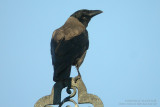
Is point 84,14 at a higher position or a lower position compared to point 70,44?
higher

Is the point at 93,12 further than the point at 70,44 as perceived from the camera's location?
Yes

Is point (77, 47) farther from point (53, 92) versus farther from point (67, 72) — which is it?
point (53, 92)

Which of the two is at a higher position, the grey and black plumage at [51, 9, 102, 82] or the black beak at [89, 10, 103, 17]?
the black beak at [89, 10, 103, 17]

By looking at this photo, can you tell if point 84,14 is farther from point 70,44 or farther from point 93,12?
point 70,44

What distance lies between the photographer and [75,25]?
5770mm

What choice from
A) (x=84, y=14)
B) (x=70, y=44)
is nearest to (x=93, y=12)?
(x=84, y=14)

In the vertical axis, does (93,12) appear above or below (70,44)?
above

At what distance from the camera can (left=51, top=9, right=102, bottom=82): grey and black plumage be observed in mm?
4418

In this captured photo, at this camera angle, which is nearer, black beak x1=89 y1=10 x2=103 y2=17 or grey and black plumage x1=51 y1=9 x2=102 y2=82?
grey and black plumage x1=51 y1=9 x2=102 y2=82

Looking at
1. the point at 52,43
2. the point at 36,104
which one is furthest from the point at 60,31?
the point at 36,104

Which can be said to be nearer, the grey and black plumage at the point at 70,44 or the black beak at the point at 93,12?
the grey and black plumage at the point at 70,44

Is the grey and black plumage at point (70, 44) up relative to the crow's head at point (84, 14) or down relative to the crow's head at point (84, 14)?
down

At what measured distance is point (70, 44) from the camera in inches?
191

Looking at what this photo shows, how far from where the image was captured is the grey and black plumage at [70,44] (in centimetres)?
442
